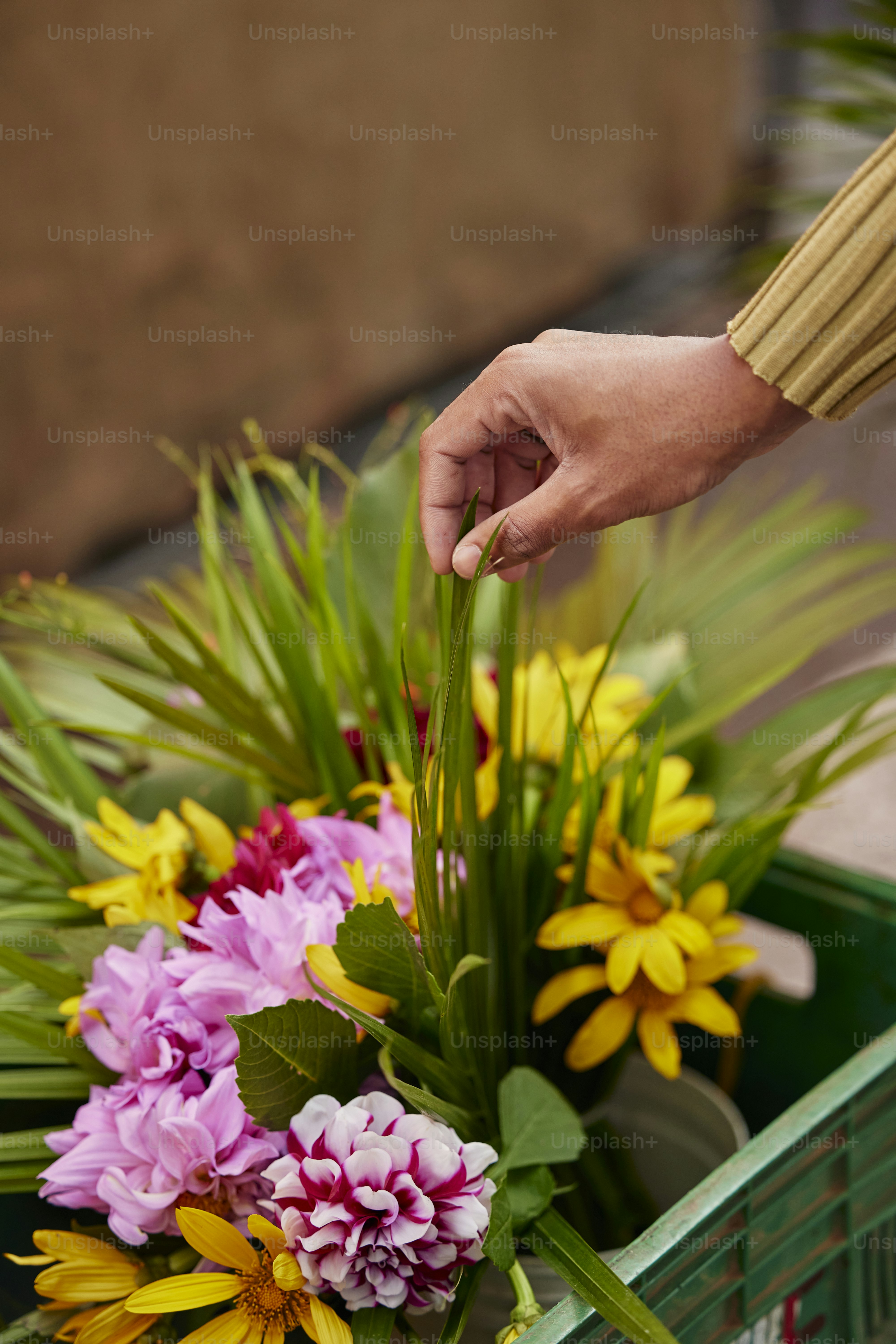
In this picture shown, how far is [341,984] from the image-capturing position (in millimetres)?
394

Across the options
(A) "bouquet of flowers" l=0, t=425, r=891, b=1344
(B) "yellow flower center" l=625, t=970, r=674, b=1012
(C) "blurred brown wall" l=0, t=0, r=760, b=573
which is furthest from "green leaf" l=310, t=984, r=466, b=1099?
(C) "blurred brown wall" l=0, t=0, r=760, b=573

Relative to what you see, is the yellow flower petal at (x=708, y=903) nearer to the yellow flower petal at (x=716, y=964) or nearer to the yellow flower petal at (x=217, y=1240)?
the yellow flower petal at (x=716, y=964)

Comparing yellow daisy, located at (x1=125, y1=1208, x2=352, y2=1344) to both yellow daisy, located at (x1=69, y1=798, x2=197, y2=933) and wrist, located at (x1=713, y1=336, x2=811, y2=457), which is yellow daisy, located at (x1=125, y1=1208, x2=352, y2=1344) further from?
wrist, located at (x1=713, y1=336, x2=811, y2=457)

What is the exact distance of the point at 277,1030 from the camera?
35 centimetres

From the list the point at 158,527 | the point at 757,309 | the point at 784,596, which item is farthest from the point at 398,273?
the point at 757,309

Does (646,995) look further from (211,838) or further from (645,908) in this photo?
(211,838)

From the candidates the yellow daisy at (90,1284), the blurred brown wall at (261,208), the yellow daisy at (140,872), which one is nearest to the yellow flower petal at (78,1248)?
the yellow daisy at (90,1284)

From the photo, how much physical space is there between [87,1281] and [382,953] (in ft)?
0.52

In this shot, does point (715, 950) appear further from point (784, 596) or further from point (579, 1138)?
point (784, 596)

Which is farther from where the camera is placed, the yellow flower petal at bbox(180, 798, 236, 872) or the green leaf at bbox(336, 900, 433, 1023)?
the yellow flower petal at bbox(180, 798, 236, 872)

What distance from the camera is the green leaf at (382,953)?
36cm

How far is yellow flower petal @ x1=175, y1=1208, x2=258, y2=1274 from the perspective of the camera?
0.34 m

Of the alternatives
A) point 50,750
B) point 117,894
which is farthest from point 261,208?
point 117,894

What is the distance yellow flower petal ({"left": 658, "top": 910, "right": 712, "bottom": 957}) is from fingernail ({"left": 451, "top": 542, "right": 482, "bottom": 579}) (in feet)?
0.64
